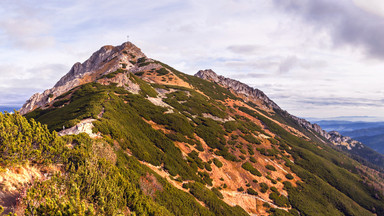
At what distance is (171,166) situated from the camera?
1117 inches

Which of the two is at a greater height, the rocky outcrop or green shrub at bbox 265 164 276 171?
the rocky outcrop

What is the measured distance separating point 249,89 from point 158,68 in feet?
407

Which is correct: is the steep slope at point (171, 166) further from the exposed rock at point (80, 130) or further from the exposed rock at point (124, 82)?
the exposed rock at point (124, 82)

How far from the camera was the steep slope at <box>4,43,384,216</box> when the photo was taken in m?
12.0

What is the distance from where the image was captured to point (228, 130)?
55.0 metres

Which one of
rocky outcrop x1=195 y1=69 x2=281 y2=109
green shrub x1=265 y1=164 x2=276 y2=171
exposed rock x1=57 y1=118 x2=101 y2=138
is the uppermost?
rocky outcrop x1=195 y1=69 x2=281 y2=109

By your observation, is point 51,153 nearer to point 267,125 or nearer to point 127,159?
point 127,159

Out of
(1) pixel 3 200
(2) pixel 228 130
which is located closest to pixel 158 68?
(2) pixel 228 130

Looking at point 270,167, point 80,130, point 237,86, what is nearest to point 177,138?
point 80,130

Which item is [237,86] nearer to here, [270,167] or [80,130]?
[270,167]

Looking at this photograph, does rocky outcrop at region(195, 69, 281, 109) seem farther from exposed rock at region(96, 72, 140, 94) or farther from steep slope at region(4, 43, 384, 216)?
exposed rock at region(96, 72, 140, 94)

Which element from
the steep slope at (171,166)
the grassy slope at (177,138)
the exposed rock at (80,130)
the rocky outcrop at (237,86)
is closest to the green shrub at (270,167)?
the steep slope at (171,166)

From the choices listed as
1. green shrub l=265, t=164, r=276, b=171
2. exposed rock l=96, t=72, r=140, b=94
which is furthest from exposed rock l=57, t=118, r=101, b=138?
green shrub l=265, t=164, r=276, b=171

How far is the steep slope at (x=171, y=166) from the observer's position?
11969mm
